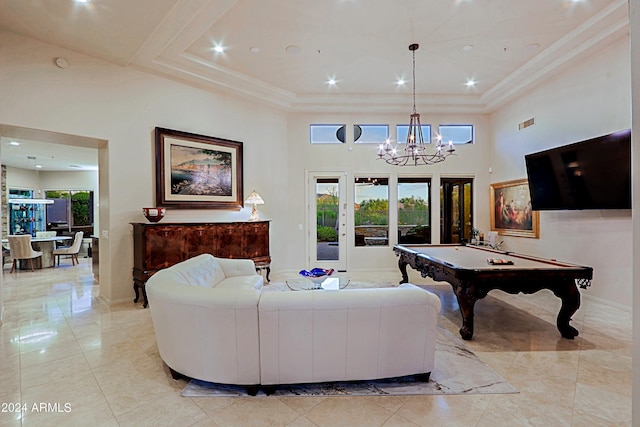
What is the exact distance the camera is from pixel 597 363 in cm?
294

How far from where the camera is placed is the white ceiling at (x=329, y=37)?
12.5 ft

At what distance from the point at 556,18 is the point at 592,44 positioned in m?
0.92

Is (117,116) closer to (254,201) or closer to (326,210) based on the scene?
(254,201)

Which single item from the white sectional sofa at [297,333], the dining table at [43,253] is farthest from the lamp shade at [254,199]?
the dining table at [43,253]

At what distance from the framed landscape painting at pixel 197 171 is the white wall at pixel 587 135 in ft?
18.8

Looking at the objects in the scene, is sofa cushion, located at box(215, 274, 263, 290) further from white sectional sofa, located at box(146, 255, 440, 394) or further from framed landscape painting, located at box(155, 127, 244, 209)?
framed landscape painting, located at box(155, 127, 244, 209)

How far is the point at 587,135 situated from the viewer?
495 cm

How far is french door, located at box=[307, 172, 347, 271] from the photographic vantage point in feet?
24.4

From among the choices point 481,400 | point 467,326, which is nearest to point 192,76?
Result: point 467,326

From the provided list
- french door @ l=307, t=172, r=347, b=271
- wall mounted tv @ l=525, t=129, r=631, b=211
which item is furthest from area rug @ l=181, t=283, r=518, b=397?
french door @ l=307, t=172, r=347, b=271

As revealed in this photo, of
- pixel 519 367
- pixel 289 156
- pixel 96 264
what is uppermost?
pixel 289 156

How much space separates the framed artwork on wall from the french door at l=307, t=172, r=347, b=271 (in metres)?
3.42

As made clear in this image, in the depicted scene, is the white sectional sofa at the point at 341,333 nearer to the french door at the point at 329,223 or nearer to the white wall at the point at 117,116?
the white wall at the point at 117,116

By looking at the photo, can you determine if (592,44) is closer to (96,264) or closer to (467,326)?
(467,326)
